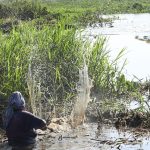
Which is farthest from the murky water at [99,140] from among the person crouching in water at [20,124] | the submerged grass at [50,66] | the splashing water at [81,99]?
the submerged grass at [50,66]

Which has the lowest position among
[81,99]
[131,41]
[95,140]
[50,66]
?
[95,140]

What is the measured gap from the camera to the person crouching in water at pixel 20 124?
703cm

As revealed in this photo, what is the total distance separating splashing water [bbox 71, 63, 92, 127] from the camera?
9.14 meters

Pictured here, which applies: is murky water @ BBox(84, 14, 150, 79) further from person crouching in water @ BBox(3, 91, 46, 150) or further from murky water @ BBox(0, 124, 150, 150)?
person crouching in water @ BBox(3, 91, 46, 150)

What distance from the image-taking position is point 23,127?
23.4ft

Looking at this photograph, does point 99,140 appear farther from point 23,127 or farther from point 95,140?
point 23,127

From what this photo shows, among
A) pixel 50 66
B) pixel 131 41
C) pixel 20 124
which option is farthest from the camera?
pixel 131 41

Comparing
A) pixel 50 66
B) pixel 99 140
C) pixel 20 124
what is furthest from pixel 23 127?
pixel 50 66

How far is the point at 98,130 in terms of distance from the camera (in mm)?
9281

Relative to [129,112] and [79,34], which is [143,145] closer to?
[129,112]

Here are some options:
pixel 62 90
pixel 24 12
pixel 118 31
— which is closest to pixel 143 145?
pixel 62 90

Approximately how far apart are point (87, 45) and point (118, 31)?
60.1ft

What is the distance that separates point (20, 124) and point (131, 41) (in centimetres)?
1685

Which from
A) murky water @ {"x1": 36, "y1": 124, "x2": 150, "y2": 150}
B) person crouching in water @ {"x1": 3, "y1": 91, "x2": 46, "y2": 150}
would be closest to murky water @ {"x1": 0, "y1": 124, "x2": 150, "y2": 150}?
murky water @ {"x1": 36, "y1": 124, "x2": 150, "y2": 150}
